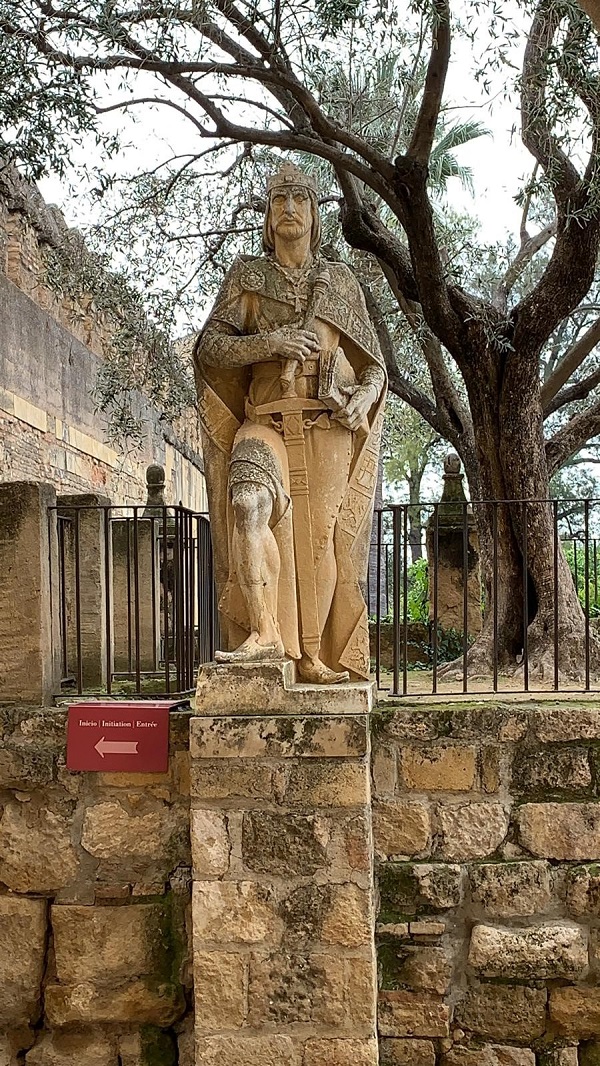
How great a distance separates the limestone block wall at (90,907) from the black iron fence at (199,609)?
1.93ft

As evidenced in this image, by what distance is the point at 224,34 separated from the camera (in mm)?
6992

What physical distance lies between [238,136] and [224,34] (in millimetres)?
749

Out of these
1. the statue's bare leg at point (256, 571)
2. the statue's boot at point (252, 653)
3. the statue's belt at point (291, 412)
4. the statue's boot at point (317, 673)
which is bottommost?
the statue's boot at point (317, 673)

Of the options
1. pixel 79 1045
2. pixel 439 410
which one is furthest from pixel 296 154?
pixel 79 1045

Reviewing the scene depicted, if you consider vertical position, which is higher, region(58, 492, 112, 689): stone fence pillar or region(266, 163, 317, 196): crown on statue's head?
region(266, 163, 317, 196): crown on statue's head

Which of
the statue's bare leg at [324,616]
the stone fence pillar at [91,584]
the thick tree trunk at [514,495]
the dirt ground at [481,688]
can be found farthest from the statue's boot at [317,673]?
the thick tree trunk at [514,495]

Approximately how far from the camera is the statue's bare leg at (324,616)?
417cm

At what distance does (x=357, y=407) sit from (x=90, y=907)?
252cm

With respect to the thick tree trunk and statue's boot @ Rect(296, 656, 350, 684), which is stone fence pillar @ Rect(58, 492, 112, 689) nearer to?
statue's boot @ Rect(296, 656, 350, 684)

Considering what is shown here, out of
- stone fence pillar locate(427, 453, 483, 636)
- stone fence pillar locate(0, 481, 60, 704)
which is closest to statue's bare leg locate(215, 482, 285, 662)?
stone fence pillar locate(0, 481, 60, 704)

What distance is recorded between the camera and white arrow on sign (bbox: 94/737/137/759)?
14.2ft

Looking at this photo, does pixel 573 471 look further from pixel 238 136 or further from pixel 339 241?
pixel 238 136

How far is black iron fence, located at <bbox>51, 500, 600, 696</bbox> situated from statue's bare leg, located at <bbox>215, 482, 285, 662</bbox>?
56cm

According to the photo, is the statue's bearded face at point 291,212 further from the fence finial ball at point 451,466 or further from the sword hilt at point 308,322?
the fence finial ball at point 451,466
